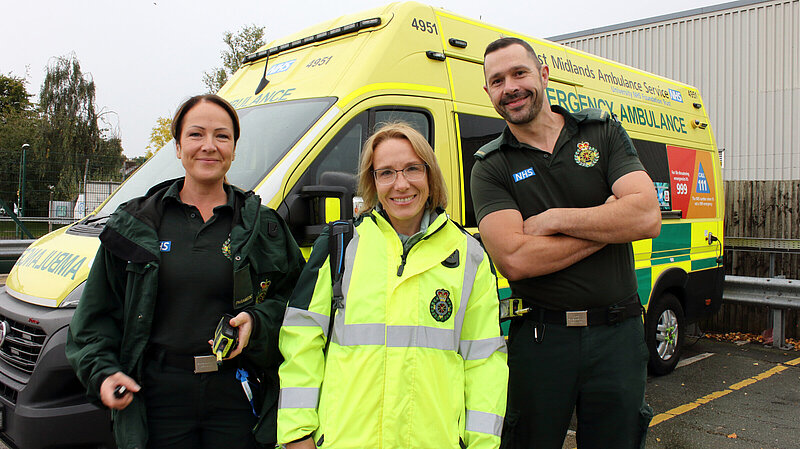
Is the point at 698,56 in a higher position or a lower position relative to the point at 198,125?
higher

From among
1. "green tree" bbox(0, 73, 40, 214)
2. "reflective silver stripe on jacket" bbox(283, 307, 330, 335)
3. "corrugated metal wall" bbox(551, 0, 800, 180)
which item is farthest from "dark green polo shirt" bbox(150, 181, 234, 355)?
"corrugated metal wall" bbox(551, 0, 800, 180)

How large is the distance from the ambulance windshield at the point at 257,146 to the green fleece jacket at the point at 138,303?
3.53ft

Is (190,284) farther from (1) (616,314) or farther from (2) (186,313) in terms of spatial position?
(1) (616,314)

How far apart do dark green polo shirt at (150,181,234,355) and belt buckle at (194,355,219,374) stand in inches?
0.9

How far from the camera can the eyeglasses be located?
1.78 meters

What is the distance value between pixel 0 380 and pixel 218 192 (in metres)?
1.75

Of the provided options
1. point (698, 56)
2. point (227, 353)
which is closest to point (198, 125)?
point (227, 353)

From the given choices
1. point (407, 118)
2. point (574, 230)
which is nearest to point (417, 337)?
point (574, 230)

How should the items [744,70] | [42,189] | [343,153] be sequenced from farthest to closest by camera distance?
[744,70]
[42,189]
[343,153]

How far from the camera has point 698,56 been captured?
13.4 meters

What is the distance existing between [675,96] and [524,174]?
4.45 m

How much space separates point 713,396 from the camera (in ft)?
15.8

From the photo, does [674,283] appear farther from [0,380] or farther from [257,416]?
[0,380]

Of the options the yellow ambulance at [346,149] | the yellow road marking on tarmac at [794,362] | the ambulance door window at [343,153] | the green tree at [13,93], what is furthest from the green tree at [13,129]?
the yellow road marking on tarmac at [794,362]
